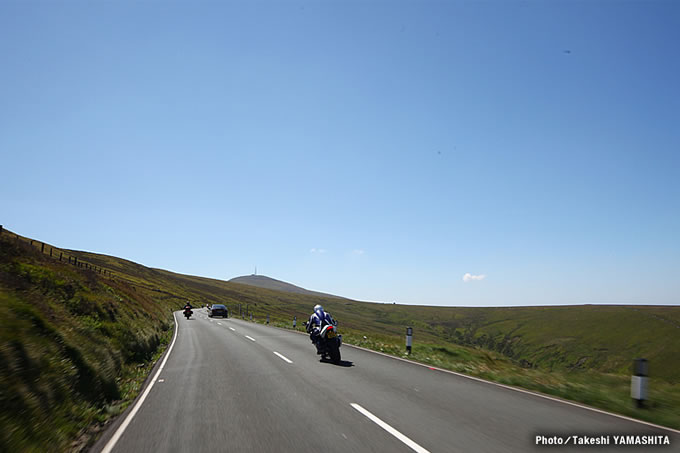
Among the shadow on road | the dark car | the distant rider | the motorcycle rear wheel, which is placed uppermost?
the distant rider

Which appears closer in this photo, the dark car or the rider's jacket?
the rider's jacket

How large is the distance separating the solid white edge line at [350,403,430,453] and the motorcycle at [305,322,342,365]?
5.21m

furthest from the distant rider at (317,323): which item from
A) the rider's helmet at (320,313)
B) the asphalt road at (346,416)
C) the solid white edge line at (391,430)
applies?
the solid white edge line at (391,430)

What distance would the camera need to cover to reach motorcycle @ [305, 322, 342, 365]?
11867 mm

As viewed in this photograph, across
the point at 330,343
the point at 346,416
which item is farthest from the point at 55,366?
the point at 330,343

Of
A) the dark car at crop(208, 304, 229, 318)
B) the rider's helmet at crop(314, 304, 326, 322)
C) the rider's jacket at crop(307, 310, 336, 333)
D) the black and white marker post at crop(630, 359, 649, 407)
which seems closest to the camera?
the black and white marker post at crop(630, 359, 649, 407)

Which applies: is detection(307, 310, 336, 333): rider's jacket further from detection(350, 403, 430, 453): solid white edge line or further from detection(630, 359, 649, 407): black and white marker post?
detection(630, 359, 649, 407): black and white marker post

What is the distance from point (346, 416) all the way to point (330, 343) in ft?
19.8

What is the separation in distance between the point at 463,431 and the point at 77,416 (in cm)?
588

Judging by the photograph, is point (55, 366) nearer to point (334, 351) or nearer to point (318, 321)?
point (334, 351)

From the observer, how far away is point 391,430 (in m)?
5.29

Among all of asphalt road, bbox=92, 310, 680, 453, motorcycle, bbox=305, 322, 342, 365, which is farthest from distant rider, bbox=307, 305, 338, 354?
asphalt road, bbox=92, 310, 680, 453

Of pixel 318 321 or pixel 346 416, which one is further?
pixel 318 321

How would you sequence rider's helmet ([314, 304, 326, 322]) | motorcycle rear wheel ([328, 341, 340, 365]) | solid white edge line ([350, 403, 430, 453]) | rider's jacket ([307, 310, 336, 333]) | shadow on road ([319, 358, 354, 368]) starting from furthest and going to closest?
rider's helmet ([314, 304, 326, 322]) < rider's jacket ([307, 310, 336, 333]) < motorcycle rear wheel ([328, 341, 340, 365]) < shadow on road ([319, 358, 354, 368]) < solid white edge line ([350, 403, 430, 453])
